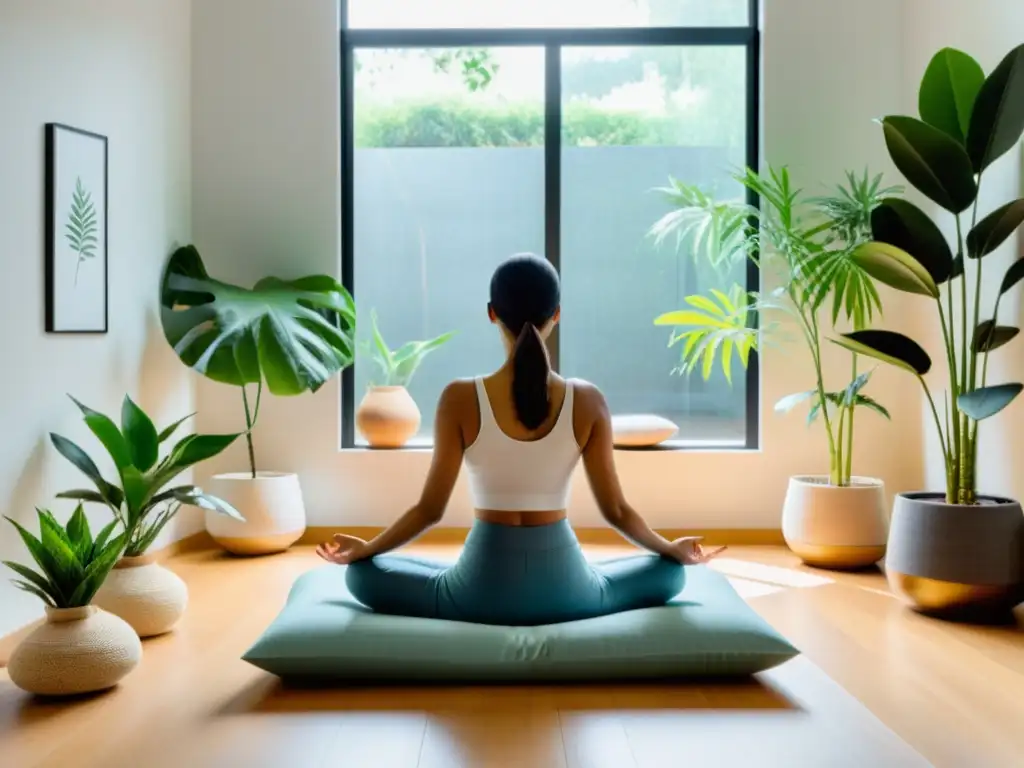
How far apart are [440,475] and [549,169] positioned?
8.08ft

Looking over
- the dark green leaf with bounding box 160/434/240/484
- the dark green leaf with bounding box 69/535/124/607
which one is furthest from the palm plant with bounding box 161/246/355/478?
the dark green leaf with bounding box 69/535/124/607

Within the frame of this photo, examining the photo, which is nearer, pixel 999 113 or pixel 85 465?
pixel 85 465

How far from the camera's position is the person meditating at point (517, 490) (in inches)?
104

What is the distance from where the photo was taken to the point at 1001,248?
3.61 metres

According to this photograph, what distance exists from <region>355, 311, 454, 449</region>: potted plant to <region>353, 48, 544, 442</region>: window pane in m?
0.06

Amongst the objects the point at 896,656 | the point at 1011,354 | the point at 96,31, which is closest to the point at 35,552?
the point at 96,31

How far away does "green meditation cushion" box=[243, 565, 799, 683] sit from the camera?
99.7 inches

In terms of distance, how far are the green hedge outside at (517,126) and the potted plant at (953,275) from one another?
1547mm

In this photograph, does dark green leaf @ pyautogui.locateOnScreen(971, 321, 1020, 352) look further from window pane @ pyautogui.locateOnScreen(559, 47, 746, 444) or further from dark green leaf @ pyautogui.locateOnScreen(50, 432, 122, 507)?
dark green leaf @ pyautogui.locateOnScreen(50, 432, 122, 507)

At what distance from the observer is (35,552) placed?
2.53m

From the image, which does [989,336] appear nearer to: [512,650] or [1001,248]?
[1001,248]

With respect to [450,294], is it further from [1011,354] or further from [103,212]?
[1011,354]

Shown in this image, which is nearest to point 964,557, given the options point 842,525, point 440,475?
point 842,525

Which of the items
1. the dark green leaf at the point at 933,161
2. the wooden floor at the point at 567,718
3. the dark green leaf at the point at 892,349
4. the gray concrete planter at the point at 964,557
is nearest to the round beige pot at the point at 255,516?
the wooden floor at the point at 567,718
